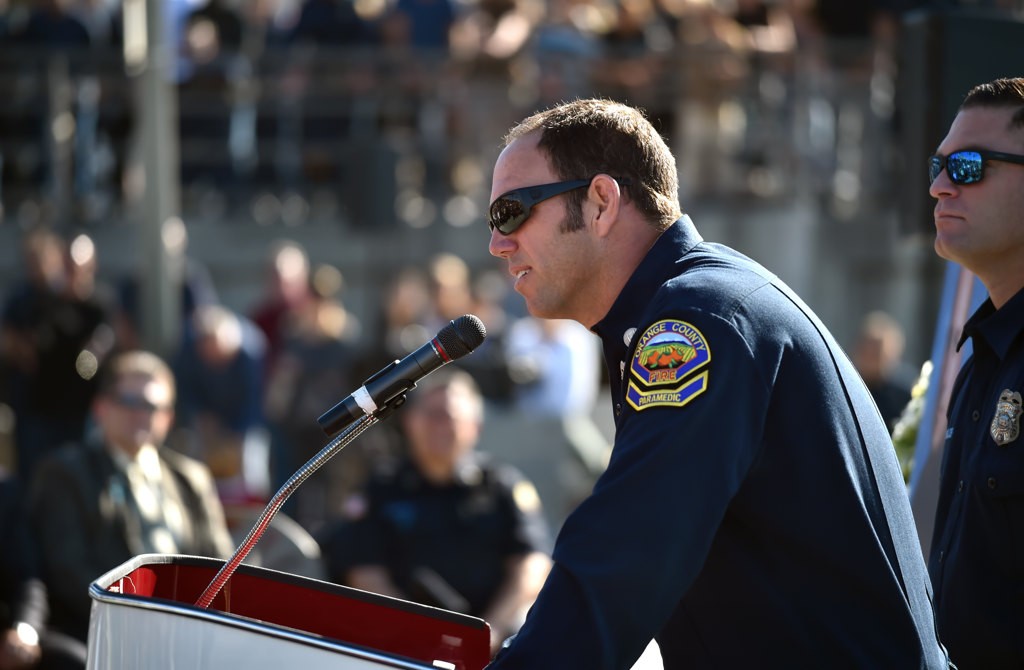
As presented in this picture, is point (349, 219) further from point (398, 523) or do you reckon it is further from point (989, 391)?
point (989, 391)

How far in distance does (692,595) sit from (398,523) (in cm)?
403

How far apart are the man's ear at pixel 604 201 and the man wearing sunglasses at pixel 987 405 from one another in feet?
3.13

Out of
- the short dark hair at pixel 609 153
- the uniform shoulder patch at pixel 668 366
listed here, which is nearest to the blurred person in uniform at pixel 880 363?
the short dark hair at pixel 609 153

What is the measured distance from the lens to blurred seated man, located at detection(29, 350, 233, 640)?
584 cm

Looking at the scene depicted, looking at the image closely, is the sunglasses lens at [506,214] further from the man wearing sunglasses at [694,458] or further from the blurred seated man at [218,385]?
the blurred seated man at [218,385]

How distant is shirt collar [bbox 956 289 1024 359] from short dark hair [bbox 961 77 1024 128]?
368mm

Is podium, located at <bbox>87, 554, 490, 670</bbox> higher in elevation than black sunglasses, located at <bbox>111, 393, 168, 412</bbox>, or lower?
higher

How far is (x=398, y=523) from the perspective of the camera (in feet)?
20.7

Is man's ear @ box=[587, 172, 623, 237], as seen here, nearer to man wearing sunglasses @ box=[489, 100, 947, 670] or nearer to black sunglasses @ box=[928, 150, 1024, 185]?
man wearing sunglasses @ box=[489, 100, 947, 670]

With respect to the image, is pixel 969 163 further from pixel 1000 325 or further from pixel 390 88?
pixel 390 88

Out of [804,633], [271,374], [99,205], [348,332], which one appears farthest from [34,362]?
[804,633]

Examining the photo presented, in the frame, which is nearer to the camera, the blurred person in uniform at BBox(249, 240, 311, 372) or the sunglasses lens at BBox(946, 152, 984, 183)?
the sunglasses lens at BBox(946, 152, 984, 183)

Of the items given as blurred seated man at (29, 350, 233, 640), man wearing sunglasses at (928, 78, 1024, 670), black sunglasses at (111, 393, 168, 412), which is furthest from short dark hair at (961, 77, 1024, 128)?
black sunglasses at (111, 393, 168, 412)

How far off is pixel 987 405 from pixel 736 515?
3.42ft
